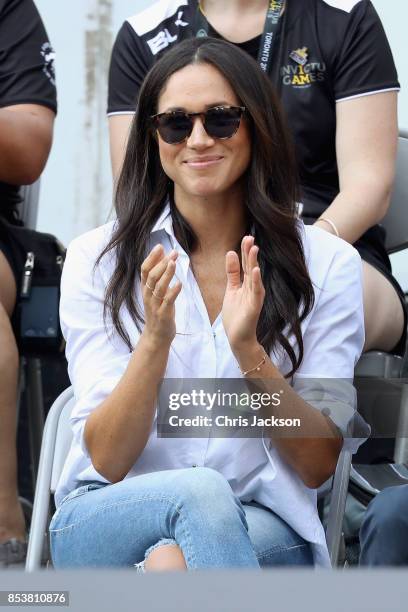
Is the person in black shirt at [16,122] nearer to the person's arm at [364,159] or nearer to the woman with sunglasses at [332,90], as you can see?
the woman with sunglasses at [332,90]

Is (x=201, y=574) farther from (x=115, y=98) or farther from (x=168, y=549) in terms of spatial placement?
(x=115, y=98)

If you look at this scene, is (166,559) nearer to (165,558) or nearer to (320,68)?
(165,558)

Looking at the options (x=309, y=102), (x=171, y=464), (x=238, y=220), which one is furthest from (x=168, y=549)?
(x=309, y=102)

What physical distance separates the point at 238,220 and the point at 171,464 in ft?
1.65

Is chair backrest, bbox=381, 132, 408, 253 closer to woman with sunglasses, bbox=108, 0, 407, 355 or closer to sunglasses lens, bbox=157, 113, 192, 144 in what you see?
woman with sunglasses, bbox=108, 0, 407, 355

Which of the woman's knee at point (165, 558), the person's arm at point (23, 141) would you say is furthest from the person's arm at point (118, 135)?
the woman's knee at point (165, 558)

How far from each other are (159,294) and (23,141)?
104 centimetres

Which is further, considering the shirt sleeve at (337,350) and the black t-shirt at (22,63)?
the black t-shirt at (22,63)

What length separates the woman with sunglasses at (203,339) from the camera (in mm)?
2023

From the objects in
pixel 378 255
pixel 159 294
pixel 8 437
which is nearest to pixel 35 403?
pixel 8 437

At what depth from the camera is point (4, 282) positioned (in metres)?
2.83

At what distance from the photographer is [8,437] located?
272cm

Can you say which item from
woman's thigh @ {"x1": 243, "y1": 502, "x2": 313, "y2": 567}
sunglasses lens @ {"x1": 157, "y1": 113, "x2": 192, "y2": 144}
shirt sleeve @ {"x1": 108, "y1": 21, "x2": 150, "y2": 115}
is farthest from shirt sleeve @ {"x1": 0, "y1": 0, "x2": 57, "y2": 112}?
woman's thigh @ {"x1": 243, "y1": 502, "x2": 313, "y2": 567}

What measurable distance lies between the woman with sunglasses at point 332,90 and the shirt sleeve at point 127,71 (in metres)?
0.03
